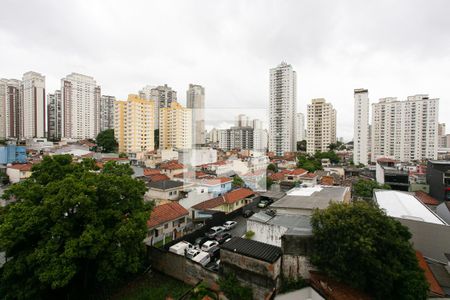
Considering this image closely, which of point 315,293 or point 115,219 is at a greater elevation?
point 115,219

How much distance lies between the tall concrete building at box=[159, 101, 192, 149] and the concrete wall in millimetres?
31759

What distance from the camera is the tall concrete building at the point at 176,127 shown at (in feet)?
134

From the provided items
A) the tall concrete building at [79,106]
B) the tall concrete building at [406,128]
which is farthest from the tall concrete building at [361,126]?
the tall concrete building at [79,106]

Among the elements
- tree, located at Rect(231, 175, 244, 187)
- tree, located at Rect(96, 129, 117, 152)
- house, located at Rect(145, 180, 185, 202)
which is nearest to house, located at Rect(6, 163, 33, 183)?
house, located at Rect(145, 180, 185, 202)

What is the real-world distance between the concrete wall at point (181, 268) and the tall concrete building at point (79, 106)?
183 feet

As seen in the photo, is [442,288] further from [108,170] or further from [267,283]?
[108,170]

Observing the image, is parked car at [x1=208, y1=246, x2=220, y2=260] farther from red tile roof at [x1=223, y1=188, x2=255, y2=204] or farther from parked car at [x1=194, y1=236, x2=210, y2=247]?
red tile roof at [x1=223, y1=188, x2=255, y2=204]

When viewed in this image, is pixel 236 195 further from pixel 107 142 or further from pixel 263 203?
pixel 107 142

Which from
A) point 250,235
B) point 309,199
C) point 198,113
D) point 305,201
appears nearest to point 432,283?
point 305,201

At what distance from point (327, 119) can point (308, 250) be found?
51261 millimetres

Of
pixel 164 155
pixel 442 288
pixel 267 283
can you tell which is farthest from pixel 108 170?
pixel 164 155

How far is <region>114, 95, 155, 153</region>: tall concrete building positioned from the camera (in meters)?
39.2

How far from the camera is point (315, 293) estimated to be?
6.44 metres

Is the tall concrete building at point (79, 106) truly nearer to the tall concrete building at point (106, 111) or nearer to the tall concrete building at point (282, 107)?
the tall concrete building at point (106, 111)
